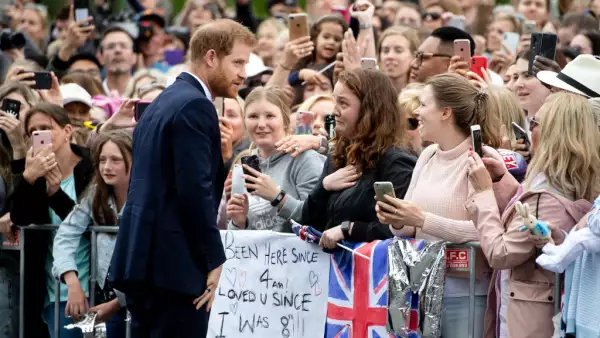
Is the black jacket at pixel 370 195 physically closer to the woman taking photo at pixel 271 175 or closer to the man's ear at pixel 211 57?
the woman taking photo at pixel 271 175

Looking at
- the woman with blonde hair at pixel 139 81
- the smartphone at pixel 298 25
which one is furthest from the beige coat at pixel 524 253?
the woman with blonde hair at pixel 139 81

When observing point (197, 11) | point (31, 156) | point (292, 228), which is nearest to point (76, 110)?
point (31, 156)

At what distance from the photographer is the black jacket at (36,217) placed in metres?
8.51

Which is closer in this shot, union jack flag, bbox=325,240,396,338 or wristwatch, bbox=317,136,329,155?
union jack flag, bbox=325,240,396,338

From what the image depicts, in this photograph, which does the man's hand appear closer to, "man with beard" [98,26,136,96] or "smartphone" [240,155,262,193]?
"smartphone" [240,155,262,193]

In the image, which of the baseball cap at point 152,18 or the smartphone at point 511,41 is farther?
the baseball cap at point 152,18

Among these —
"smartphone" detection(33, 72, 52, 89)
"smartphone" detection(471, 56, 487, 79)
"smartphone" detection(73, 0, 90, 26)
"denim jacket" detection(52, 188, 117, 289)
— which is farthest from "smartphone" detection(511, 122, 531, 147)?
"smartphone" detection(73, 0, 90, 26)

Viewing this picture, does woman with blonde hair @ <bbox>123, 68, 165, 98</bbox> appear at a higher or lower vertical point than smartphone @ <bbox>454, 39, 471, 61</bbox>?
lower

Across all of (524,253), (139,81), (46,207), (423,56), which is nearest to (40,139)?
(46,207)

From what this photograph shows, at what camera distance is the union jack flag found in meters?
6.83

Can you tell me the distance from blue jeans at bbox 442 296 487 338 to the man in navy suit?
53.3 inches

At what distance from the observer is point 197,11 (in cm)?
1627

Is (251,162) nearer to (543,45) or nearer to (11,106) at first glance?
(543,45)

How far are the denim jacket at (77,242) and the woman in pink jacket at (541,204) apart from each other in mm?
2997
